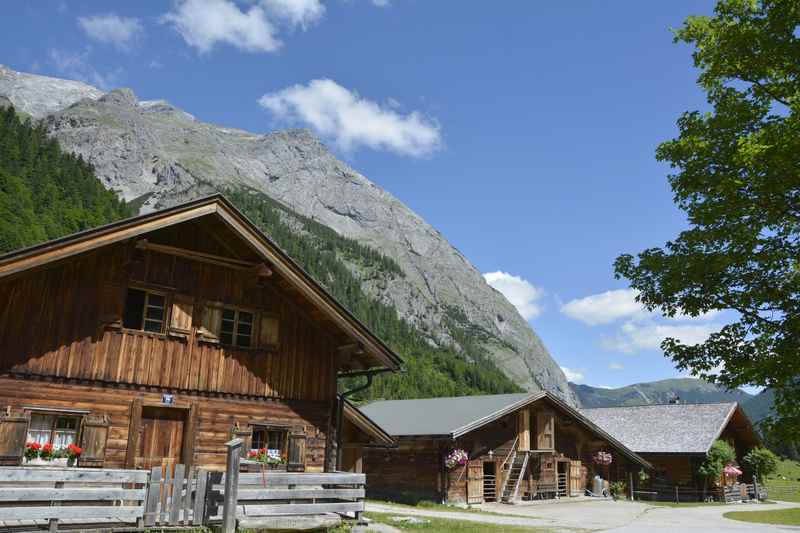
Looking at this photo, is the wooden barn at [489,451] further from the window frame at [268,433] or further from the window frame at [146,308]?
the window frame at [146,308]

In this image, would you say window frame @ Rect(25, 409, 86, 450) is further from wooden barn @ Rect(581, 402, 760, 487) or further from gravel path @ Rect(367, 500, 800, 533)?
wooden barn @ Rect(581, 402, 760, 487)

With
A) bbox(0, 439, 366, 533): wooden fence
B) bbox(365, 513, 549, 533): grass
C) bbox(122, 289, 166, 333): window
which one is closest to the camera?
bbox(0, 439, 366, 533): wooden fence

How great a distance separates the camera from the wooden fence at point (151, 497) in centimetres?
1167

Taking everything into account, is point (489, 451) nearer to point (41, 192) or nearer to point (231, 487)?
point (231, 487)

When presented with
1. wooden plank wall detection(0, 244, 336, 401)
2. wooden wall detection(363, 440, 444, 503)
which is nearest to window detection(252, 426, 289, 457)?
wooden plank wall detection(0, 244, 336, 401)

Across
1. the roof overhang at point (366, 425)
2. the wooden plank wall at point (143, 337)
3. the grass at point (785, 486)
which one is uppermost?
the wooden plank wall at point (143, 337)

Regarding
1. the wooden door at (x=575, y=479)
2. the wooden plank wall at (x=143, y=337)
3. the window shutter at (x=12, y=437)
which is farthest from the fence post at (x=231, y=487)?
the wooden door at (x=575, y=479)

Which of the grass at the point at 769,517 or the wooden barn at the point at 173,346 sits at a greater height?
the wooden barn at the point at 173,346

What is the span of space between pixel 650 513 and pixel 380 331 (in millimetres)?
139671

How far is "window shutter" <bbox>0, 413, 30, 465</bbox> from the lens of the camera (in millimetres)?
13992

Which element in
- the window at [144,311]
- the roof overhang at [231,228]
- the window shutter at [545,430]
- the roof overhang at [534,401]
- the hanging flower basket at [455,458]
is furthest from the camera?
the window shutter at [545,430]

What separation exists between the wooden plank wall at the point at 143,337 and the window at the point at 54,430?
103cm

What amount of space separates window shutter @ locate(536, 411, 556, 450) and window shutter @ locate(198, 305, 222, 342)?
23906 millimetres

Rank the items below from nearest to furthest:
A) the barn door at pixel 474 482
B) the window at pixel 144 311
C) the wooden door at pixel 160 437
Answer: the wooden door at pixel 160 437 → the window at pixel 144 311 → the barn door at pixel 474 482
